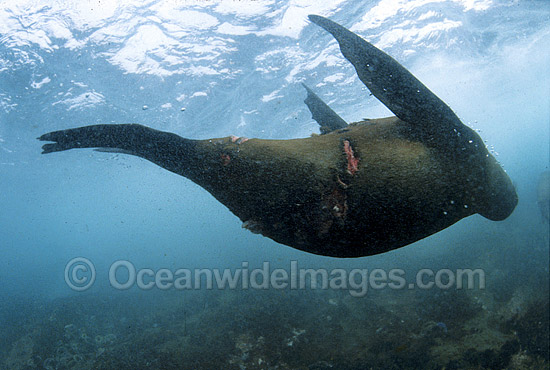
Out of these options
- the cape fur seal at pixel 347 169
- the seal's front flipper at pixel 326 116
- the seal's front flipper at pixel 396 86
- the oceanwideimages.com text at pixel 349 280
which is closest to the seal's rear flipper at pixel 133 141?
the cape fur seal at pixel 347 169

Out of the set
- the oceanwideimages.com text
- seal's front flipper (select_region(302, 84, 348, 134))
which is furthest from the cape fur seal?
the oceanwideimages.com text

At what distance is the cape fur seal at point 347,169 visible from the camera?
226cm

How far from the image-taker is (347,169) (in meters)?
2.34

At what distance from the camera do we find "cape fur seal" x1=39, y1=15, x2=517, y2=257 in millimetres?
2262

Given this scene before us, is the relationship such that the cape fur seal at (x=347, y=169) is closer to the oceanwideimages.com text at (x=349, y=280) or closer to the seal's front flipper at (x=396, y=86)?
the seal's front flipper at (x=396, y=86)

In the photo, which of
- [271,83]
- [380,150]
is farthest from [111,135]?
[271,83]

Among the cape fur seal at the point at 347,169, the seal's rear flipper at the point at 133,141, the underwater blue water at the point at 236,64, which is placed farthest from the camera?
the underwater blue water at the point at 236,64

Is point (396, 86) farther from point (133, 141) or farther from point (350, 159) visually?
point (133, 141)

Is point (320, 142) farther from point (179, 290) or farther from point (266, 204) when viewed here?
point (179, 290)

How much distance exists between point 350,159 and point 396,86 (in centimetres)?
73

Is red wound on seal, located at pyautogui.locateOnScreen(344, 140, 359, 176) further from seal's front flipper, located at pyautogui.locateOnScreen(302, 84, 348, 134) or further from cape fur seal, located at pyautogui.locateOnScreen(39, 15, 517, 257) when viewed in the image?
seal's front flipper, located at pyautogui.locateOnScreen(302, 84, 348, 134)

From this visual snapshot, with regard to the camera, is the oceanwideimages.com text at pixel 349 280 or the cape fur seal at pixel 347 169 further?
the oceanwideimages.com text at pixel 349 280

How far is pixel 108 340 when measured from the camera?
44.0ft

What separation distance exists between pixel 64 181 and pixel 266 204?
42.2 m
